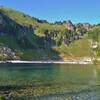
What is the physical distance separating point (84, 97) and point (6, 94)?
1934cm

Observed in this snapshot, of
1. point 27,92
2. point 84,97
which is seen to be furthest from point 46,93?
point 84,97

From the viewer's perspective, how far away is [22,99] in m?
75.1

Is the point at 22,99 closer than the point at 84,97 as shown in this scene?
Yes

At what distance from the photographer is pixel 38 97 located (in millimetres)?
79875

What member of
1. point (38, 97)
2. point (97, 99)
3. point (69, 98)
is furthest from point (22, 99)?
point (97, 99)

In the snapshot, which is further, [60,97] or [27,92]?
[27,92]

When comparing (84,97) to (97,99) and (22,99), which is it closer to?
(97,99)

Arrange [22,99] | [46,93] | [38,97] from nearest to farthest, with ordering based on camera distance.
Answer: [22,99] < [38,97] < [46,93]

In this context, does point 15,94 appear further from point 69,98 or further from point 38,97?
point 69,98

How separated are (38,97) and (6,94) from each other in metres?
8.46

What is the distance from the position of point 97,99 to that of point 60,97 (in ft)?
29.2

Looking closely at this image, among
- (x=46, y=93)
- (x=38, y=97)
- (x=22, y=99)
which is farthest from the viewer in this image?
(x=46, y=93)

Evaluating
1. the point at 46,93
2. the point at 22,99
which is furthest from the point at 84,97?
the point at 22,99

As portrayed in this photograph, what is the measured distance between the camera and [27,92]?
288ft
